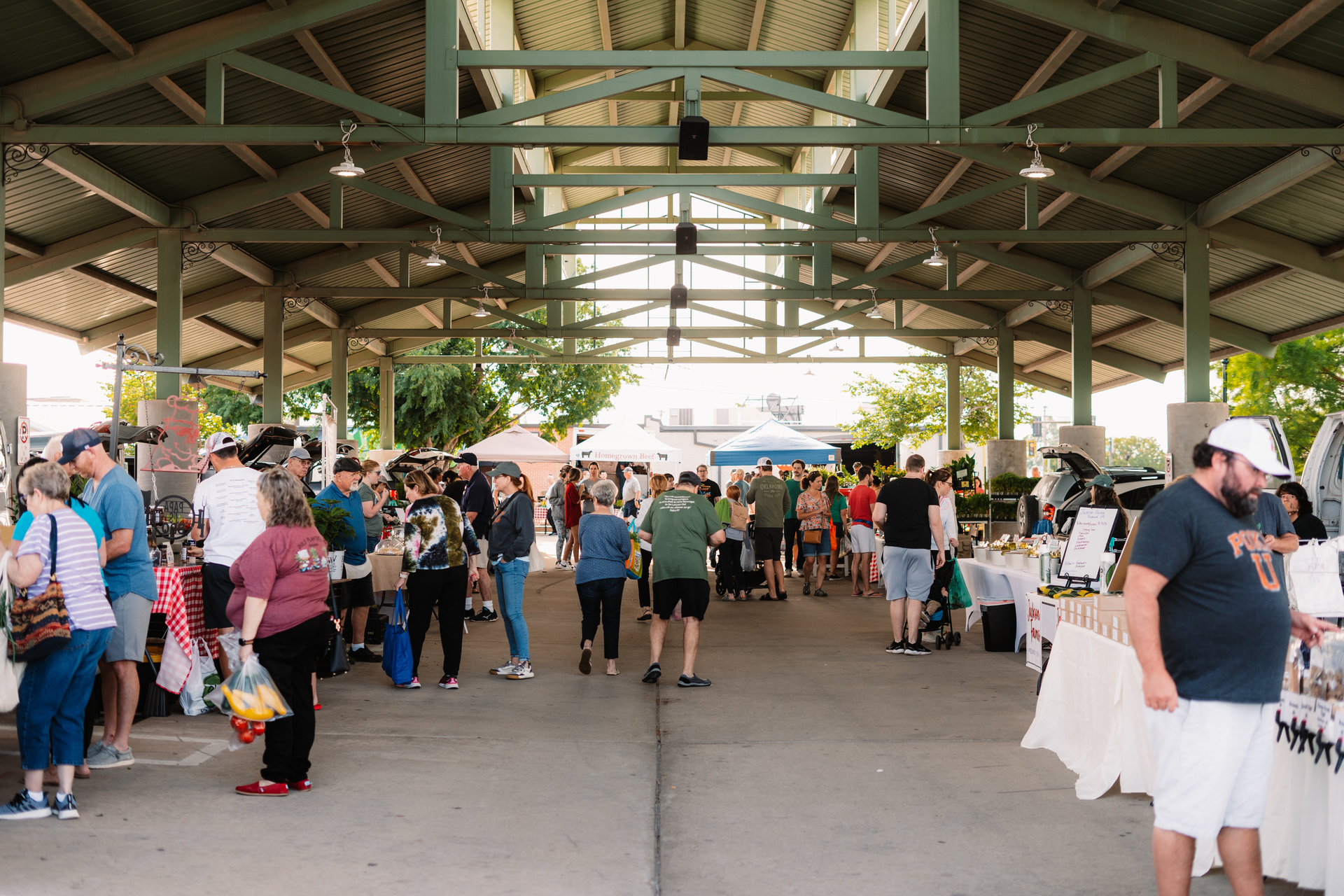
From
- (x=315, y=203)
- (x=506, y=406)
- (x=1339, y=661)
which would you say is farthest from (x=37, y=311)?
(x=1339, y=661)

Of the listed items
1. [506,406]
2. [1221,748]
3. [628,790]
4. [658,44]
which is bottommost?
[628,790]

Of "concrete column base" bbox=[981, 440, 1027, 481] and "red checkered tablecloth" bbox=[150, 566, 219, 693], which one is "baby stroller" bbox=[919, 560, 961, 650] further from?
"concrete column base" bbox=[981, 440, 1027, 481]

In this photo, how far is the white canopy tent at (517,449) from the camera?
69.9ft

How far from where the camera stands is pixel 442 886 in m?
4.13

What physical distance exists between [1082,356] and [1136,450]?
117591 mm

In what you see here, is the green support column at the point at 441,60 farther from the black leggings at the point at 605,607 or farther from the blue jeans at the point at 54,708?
the blue jeans at the point at 54,708

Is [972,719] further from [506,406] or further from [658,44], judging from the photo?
[506,406]

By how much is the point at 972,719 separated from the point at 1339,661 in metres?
3.35

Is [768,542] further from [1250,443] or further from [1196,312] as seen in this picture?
[1250,443]

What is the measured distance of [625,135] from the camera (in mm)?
9594

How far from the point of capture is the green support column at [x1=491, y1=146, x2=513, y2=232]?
15.2m

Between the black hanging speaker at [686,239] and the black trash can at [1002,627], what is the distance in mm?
6365

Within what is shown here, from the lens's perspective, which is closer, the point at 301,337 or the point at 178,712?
the point at 178,712

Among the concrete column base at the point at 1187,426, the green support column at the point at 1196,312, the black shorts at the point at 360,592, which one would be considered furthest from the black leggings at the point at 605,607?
the green support column at the point at 1196,312
